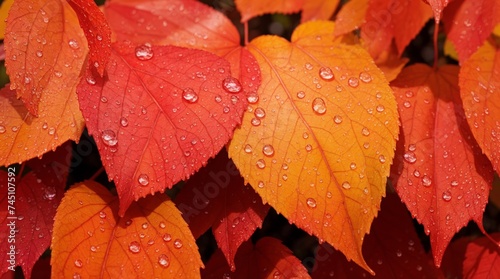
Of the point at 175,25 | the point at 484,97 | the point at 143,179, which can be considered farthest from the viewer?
the point at 175,25

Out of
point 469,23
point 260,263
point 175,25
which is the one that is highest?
point 469,23

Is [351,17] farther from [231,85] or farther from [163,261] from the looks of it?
[163,261]

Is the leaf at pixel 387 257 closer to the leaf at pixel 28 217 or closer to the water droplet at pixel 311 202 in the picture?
the water droplet at pixel 311 202

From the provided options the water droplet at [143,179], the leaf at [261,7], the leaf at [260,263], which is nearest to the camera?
the water droplet at [143,179]

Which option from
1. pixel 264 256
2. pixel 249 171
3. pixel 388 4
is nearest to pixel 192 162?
pixel 249 171

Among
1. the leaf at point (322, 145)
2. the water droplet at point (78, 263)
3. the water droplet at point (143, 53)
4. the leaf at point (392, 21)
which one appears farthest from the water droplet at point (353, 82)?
the water droplet at point (78, 263)

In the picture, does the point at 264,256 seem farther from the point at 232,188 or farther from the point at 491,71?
the point at 491,71

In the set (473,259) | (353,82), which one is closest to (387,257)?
(473,259)
